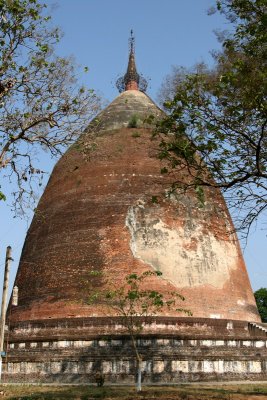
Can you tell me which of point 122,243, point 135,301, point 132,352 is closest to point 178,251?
point 122,243

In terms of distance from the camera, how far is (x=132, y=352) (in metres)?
13.7

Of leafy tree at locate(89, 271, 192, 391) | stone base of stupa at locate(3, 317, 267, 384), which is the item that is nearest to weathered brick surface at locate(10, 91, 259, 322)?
leafy tree at locate(89, 271, 192, 391)

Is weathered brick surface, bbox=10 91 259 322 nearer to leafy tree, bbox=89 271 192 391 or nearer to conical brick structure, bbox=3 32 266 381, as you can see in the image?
conical brick structure, bbox=3 32 266 381

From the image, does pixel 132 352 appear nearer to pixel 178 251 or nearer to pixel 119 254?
pixel 119 254

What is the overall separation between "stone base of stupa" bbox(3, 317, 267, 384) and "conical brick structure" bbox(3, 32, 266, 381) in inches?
2.1

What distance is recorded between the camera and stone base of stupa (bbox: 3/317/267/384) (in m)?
13.5

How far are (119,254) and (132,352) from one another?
319cm

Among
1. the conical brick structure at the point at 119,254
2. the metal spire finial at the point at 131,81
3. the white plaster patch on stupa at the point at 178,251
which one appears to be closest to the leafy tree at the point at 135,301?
the conical brick structure at the point at 119,254

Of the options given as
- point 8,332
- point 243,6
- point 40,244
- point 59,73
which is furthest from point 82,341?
point 243,6

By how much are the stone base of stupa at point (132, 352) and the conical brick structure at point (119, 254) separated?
53mm

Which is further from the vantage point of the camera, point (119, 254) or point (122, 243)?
point (122, 243)

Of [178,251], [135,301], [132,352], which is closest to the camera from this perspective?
[132,352]

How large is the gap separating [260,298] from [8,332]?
3326cm

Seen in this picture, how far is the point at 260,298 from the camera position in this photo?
45.2 m
